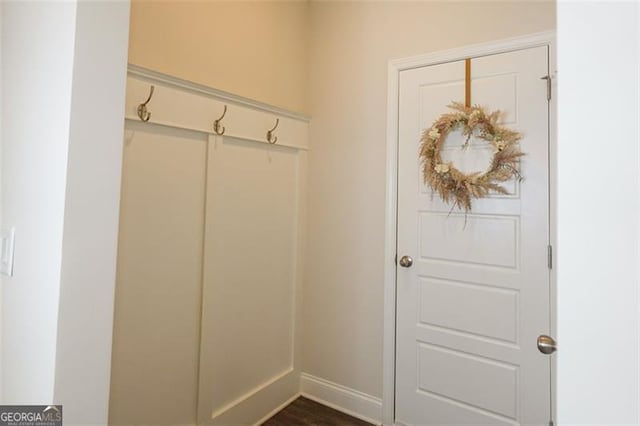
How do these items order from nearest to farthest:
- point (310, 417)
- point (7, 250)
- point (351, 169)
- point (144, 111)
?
point (7, 250) < point (144, 111) < point (310, 417) < point (351, 169)

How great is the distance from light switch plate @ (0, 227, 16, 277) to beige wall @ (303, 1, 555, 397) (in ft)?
5.64

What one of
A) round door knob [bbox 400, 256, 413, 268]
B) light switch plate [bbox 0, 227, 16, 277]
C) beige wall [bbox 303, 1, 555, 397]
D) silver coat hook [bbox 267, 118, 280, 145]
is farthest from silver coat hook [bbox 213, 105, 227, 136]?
round door knob [bbox 400, 256, 413, 268]

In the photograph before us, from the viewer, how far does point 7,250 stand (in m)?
1.15

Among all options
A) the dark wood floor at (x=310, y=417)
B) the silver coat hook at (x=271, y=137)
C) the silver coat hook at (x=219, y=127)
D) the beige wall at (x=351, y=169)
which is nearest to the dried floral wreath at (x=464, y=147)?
the beige wall at (x=351, y=169)

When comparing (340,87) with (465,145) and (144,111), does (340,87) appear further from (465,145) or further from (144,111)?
(144,111)

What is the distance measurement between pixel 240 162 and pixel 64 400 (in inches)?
56.6

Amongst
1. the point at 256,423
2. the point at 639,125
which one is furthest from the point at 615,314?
the point at 256,423

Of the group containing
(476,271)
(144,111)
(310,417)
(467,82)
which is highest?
(467,82)

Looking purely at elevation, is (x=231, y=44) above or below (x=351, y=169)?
above

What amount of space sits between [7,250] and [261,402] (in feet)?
5.43

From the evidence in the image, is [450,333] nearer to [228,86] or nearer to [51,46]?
[228,86]

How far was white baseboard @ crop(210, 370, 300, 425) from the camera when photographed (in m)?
2.04

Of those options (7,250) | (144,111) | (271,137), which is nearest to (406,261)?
(271,137)

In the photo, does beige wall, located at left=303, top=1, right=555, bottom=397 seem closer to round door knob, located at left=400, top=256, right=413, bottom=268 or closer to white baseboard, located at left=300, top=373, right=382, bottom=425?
white baseboard, located at left=300, top=373, right=382, bottom=425
